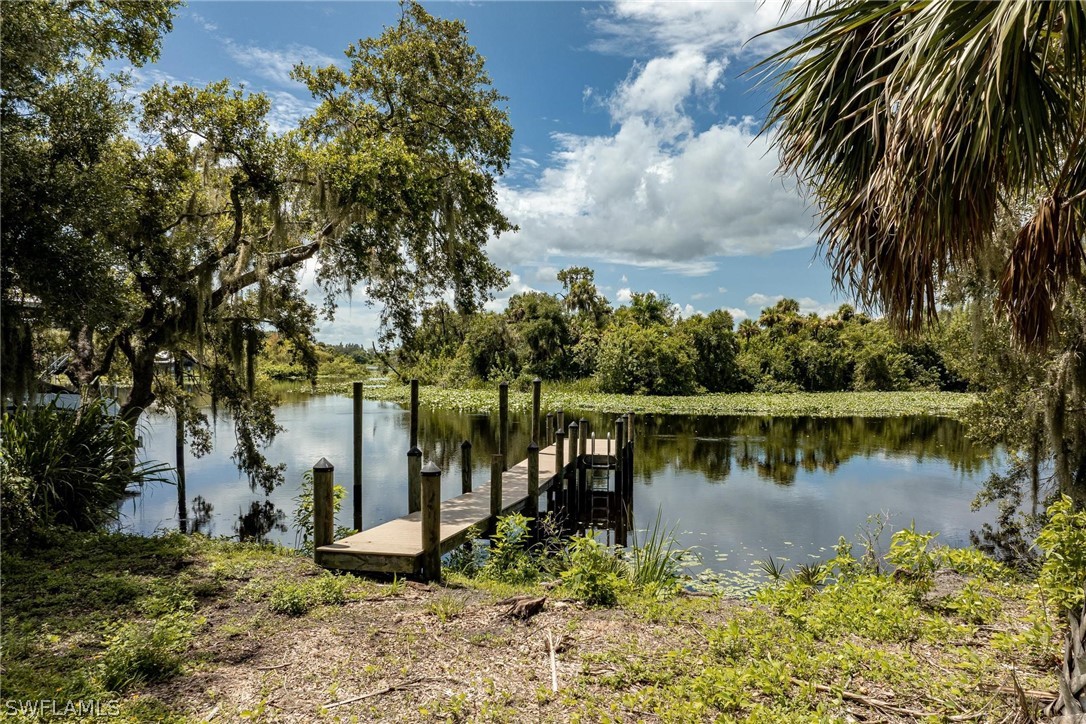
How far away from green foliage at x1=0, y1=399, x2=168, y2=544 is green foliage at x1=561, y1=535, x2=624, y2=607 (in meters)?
5.54

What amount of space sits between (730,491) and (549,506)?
5095mm

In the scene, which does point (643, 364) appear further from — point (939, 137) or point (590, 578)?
point (939, 137)

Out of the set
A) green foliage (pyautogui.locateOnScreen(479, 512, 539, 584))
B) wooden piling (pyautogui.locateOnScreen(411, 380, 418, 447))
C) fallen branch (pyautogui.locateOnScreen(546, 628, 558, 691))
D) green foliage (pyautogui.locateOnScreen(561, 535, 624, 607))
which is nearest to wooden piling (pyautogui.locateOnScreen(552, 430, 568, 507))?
wooden piling (pyautogui.locateOnScreen(411, 380, 418, 447))

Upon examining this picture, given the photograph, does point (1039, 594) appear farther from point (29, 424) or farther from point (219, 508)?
point (219, 508)

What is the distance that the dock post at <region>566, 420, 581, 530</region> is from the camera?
1295 cm

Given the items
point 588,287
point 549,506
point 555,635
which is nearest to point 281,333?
point 549,506

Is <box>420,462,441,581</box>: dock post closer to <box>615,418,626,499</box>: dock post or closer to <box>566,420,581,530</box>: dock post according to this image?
<box>566,420,581,530</box>: dock post

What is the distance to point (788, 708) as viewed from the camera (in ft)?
10.8

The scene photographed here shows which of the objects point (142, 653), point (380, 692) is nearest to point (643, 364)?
point (380, 692)

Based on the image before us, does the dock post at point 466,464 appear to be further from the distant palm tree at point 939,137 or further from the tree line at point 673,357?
the tree line at point 673,357

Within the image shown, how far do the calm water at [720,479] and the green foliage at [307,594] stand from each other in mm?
6023

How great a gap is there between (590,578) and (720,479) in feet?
38.8

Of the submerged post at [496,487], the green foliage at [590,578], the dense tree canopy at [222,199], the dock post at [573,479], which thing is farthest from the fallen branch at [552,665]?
the dock post at [573,479]

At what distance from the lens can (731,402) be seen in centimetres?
3722
